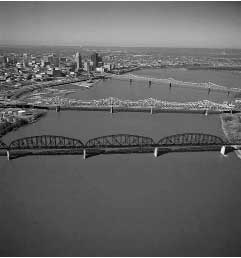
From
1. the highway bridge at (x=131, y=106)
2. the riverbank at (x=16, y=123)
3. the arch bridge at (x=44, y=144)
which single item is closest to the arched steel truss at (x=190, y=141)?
the arch bridge at (x=44, y=144)

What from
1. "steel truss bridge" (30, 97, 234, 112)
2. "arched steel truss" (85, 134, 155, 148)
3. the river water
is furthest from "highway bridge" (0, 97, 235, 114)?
the river water

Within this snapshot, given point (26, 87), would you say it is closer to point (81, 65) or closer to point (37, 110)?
point (37, 110)

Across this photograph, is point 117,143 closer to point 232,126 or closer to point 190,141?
point 190,141

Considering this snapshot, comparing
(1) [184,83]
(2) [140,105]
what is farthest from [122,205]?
(1) [184,83]

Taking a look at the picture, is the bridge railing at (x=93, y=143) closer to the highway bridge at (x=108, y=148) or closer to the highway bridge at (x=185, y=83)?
the highway bridge at (x=108, y=148)

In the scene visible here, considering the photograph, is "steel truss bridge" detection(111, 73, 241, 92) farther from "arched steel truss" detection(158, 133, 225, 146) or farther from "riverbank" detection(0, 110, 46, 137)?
"riverbank" detection(0, 110, 46, 137)

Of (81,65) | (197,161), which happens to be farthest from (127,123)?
(81,65)
